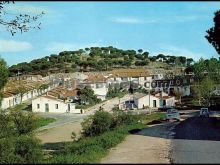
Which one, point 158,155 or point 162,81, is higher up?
point 162,81

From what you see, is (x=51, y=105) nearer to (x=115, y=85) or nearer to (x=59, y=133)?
(x=59, y=133)

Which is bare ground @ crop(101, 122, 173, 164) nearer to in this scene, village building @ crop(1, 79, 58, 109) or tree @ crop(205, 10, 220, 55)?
tree @ crop(205, 10, 220, 55)

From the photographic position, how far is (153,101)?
8400cm

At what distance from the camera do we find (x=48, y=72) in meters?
150

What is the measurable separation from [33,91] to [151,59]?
3886 inches

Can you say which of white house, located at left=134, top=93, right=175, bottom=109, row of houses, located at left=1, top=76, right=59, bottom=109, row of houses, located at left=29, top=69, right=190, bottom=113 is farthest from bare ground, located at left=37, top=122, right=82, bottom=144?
white house, located at left=134, top=93, right=175, bottom=109

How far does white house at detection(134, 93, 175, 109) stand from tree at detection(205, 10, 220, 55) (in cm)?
Answer: 3708

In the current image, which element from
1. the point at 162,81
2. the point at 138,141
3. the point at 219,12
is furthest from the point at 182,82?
the point at 138,141

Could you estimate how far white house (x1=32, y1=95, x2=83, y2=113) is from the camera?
80.2 meters

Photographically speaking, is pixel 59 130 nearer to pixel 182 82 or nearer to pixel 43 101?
pixel 43 101

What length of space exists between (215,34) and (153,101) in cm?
3969

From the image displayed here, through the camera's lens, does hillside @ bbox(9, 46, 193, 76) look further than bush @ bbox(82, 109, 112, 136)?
Yes

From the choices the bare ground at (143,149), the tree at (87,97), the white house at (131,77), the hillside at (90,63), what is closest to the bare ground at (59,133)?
the bare ground at (143,149)


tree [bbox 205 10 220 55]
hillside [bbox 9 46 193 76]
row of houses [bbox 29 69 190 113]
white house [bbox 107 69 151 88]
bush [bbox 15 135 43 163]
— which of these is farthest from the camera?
hillside [bbox 9 46 193 76]
